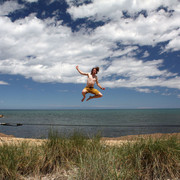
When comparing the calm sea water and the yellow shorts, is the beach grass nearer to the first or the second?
the calm sea water

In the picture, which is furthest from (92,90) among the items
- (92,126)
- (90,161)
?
(92,126)

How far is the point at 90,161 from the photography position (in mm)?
3596

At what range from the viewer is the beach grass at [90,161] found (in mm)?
3508

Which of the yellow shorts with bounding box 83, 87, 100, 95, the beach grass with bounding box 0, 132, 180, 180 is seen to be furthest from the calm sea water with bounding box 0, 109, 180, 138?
the yellow shorts with bounding box 83, 87, 100, 95

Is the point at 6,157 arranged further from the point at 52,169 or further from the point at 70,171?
the point at 70,171

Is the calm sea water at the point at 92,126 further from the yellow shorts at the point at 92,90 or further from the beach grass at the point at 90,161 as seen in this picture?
the yellow shorts at the point at 92,90

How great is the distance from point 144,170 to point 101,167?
1256 millimetres

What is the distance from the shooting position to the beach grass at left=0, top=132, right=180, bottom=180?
3508 mm

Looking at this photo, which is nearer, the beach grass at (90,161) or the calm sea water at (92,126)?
the beach grass at (90,161)

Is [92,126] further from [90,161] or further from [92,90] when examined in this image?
[90,161]

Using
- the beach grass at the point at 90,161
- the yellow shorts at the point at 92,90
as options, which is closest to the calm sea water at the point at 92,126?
the beach grass at the point at 90,161

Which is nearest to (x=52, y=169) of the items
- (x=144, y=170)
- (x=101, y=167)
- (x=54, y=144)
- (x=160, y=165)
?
(x=54, y=144)

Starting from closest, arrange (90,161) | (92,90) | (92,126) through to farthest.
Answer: (90,161) < (92,90) < (92,126)

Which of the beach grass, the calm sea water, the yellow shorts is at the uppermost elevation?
the yellow shorts
